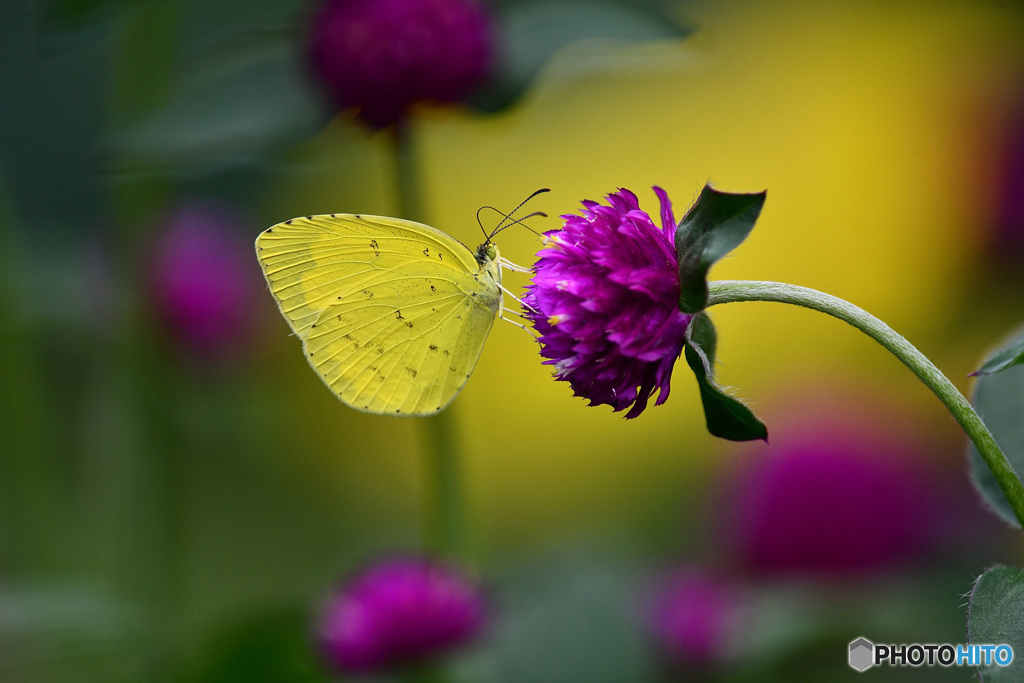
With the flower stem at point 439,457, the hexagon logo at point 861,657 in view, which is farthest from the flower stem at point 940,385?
the flower stem at point 439,457

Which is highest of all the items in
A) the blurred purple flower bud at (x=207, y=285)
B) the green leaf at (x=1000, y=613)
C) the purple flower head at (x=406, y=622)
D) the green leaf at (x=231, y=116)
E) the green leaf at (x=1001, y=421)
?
the green leaf at (x=231, y=116)

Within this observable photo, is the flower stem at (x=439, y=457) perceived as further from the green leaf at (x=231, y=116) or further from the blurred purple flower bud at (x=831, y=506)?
the blurred purple flower bud at (x=831, y=506)

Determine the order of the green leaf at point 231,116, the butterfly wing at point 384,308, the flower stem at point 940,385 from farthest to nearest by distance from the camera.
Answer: the green leaf at point 231,116, the butterfly wing at point 384,308, the flower stem at point 940,385

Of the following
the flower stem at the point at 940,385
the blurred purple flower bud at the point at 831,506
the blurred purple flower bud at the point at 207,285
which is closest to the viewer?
the flower stem at the point at 940,385

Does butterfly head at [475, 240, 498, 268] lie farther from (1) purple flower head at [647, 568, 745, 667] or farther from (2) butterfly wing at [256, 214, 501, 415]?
(1) purple flower head at [647, 568, 745, 667]

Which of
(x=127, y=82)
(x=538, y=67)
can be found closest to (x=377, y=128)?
(x=538, y=67)

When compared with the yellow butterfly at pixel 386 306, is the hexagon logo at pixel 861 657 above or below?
below

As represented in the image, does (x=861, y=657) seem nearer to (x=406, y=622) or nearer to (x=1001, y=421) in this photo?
(x=1001, y=421)
